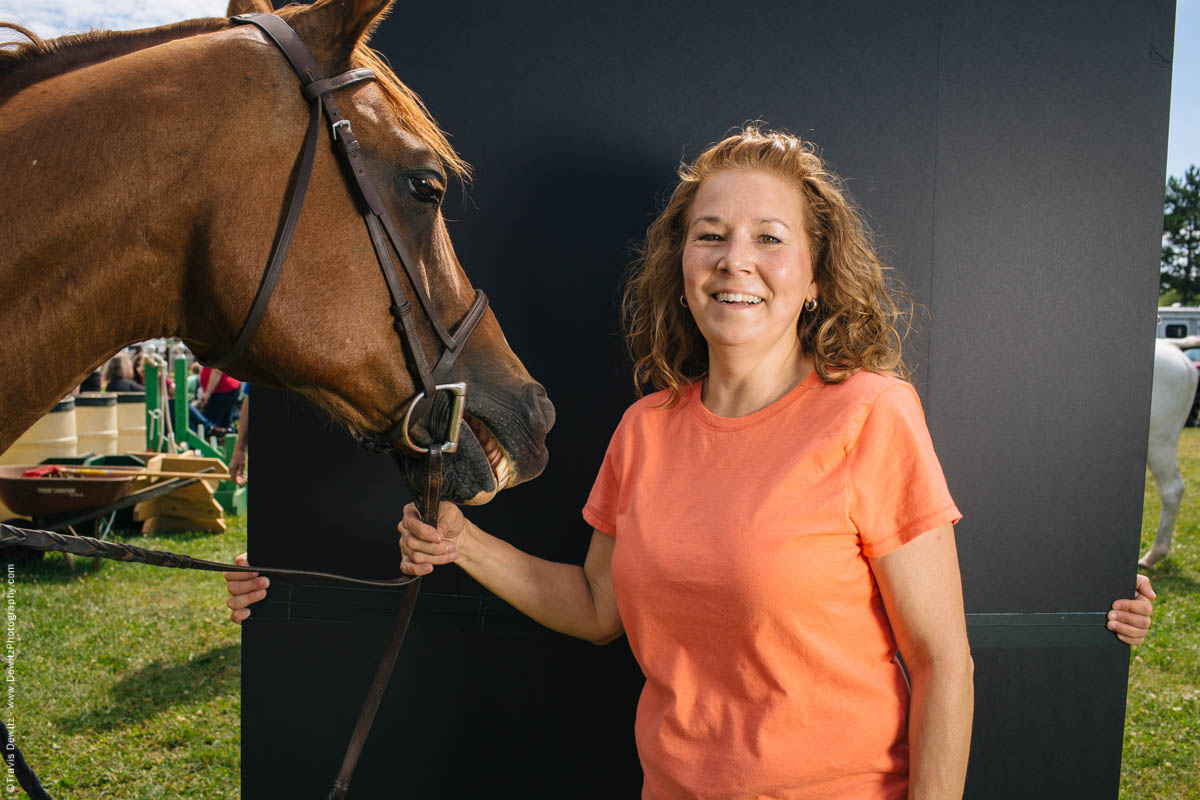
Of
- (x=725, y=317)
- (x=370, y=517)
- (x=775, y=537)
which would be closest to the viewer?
(x=775, y=537)

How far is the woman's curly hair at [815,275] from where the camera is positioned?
1.52m

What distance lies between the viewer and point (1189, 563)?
6.61m

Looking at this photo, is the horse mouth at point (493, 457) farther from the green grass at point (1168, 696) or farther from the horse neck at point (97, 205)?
the green grass at point (1168, 696)

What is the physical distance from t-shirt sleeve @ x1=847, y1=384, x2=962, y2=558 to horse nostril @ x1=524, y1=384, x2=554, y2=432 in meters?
0.61

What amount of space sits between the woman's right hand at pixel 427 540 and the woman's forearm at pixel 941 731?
96cm

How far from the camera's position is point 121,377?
10.5 meters

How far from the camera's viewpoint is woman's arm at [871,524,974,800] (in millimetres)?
1264

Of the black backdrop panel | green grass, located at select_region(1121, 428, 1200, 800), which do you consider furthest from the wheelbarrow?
green grass, located at select_region(1121, 428, 1200, 800)

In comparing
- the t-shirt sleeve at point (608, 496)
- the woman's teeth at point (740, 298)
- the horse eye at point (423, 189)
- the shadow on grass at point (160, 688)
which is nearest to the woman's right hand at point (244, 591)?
the t-shirt sleeve at point (608, 496)

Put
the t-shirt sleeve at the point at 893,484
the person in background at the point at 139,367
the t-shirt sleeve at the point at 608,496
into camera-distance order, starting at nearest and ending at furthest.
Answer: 1. the t-shirt sleeve at the point at 893,484
2. the t-shirt sleeve at the point at 608,496
3. the person in background at the point at 139,367

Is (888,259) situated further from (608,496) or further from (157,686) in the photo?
(157,686)

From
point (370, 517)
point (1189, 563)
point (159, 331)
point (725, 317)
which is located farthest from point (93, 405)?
point (1189, 563)

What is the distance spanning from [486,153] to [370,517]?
3.53ft

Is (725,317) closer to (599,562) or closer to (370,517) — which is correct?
(599,562)
